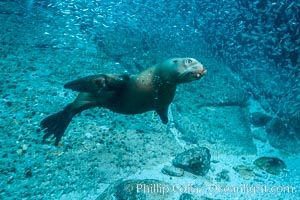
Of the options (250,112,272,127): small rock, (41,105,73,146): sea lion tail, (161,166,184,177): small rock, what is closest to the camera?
(41,105,73,146): sea lion tail

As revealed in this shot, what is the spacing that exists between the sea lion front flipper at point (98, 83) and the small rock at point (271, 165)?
12.5 ft

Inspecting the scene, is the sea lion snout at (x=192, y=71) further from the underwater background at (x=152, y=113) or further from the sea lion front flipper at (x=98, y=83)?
the underwater background at (x=152, y=113)

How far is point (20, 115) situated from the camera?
206 inches

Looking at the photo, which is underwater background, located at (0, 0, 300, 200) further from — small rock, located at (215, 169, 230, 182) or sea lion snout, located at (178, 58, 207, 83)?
sea lion snout, located at (178, 58, 207, 83)

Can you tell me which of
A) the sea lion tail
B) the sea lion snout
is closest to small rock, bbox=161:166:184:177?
the sea lion tail

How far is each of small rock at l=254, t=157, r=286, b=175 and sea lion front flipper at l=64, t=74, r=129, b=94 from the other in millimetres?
3814

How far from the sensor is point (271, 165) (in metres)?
5.94

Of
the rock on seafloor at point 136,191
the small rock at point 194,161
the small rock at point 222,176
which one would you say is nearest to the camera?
the rock on seafloor at point 136,191

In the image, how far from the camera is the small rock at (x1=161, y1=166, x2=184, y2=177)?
4.91 meters

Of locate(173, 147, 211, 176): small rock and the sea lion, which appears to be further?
locate(173, 147, 211, 176): small rock

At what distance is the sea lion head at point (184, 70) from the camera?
2908 millimetres

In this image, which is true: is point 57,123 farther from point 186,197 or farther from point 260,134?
point 260,134

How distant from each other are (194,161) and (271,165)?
206cm

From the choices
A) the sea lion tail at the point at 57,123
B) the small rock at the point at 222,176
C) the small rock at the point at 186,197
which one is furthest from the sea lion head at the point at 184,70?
the small rock at the point at 222,176
